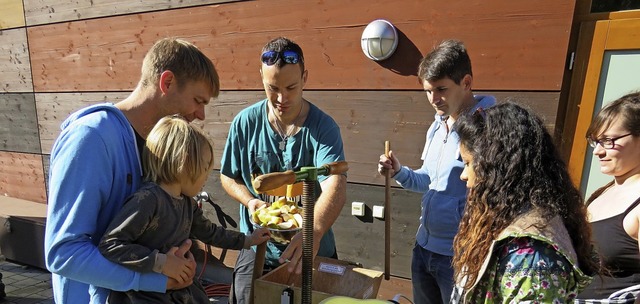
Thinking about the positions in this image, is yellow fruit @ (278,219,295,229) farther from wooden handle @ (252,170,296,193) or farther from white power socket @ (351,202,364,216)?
white power socket @ (351,202,364,216)

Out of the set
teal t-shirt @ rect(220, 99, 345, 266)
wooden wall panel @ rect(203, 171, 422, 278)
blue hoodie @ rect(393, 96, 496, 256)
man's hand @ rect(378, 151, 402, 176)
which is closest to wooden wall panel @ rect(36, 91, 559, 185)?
wooden wall panel @ rect(203, 171, 422, 278)

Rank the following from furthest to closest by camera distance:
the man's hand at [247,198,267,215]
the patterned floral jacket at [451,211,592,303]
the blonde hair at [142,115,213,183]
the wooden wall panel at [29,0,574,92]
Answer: the wooden wall panel at [29,0,574,92]
the man's hand at [247,198,267,215]
the blonde hair at [142,115,213,183]
the patterned floral jacket at [451,211,592,303]

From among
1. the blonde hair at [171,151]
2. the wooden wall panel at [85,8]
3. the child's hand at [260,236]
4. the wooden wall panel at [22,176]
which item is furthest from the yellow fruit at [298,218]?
the wooden wall panel at [22,176]

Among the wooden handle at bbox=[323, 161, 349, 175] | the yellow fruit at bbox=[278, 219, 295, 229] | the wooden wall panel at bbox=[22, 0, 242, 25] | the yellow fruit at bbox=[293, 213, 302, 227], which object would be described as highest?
the wooden wall panel at bbox=[22, 0, 242, 25]

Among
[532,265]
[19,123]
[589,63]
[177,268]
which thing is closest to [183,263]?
[177,268]

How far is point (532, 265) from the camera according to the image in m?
1.07

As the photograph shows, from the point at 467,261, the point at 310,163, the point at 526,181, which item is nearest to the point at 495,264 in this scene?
the point at 467,261

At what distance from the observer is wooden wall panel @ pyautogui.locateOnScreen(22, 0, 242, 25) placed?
402cm

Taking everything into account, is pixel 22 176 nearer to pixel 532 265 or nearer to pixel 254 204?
pixel 254 204

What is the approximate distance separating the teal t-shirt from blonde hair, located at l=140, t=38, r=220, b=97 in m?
0.70

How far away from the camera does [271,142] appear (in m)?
2.08

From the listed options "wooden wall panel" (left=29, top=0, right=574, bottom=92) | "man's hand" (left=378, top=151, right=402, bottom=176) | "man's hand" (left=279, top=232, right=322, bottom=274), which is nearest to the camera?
"man's hand" (left=279, top=232, right=322, bottom=274)

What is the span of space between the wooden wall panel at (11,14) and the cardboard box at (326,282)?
535 centimetres

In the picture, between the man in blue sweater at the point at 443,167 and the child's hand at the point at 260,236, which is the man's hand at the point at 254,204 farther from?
the man in blue sweater at the point at 443,167
